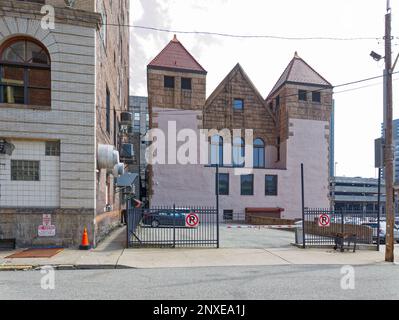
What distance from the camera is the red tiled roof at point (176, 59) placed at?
29.8 meters

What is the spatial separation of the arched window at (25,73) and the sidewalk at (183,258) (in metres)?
6.07

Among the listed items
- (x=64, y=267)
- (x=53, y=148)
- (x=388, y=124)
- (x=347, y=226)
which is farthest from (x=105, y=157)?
(x=347, y=226)

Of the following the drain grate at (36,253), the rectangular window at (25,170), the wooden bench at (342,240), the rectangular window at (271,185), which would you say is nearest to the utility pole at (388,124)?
the wooden bench at (342,240)

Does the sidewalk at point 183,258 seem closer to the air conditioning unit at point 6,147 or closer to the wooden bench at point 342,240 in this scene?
the wooden bench at point 342,240

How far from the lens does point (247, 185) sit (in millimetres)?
31031

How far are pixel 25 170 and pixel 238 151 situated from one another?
2346cm

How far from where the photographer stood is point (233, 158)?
31.4 meters

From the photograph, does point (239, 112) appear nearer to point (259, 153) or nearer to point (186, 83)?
point (259, 153)

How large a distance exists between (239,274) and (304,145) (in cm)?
2716

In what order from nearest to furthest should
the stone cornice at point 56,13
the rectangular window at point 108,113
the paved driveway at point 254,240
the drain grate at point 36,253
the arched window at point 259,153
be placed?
the drain grate at point 36,253 → the stone cornice at point 56,13 → the paved driveway at point 254,240 → the rectangular window at point 108,113 → the arched window at point 259,153

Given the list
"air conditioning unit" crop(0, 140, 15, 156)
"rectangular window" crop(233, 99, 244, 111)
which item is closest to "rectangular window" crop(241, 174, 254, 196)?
"rectangular window" crop(233, 99, 244, 111)

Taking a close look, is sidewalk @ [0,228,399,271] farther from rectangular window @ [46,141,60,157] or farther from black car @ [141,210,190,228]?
rectangular window @ [46,141,60,157]
